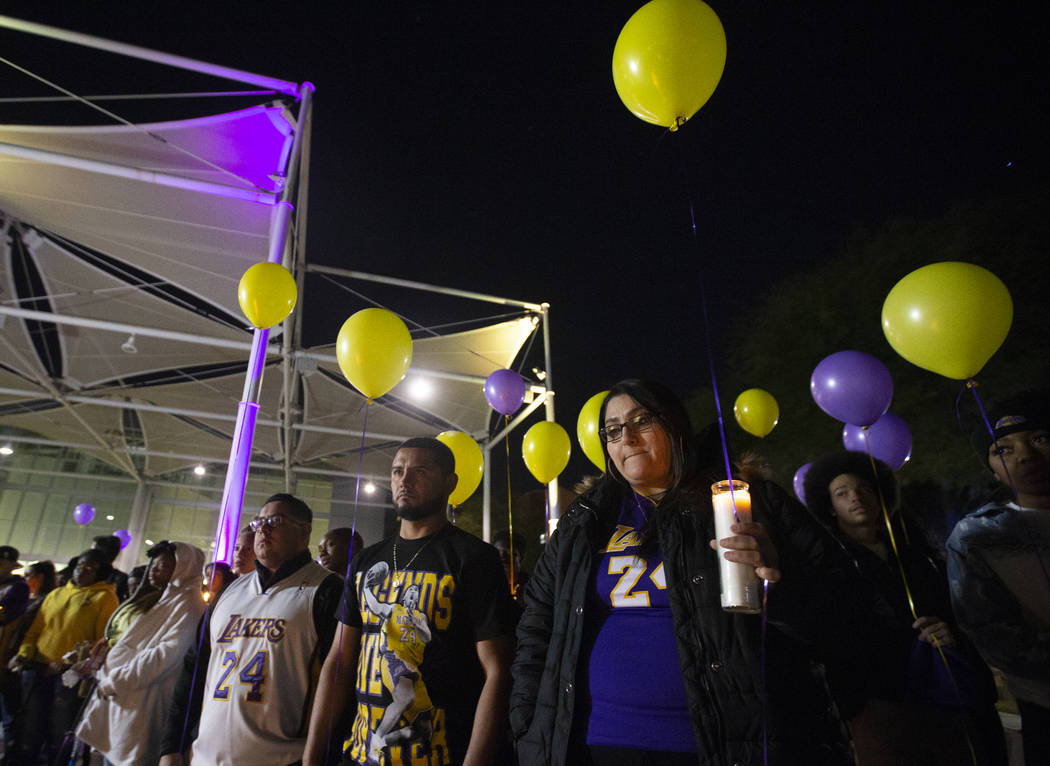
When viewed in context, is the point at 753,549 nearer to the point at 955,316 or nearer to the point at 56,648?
the point at 955,316

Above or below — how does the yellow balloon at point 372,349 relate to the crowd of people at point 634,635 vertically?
above

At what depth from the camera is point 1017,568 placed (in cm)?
213

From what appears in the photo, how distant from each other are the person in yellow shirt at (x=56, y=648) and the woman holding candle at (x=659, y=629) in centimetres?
473

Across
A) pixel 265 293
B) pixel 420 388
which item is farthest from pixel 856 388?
pixel 420 388

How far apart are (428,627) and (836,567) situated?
4.51 ft

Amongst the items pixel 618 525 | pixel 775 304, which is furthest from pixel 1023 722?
pixel 775 304

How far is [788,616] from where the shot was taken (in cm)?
128

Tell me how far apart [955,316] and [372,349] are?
3653 mm

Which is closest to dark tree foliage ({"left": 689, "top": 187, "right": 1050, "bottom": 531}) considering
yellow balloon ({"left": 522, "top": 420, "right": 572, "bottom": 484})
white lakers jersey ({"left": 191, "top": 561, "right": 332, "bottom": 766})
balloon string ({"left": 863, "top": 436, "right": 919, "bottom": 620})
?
yellow balloon ({"left": 522, "top": 420, "right": 572, "bottom": 484})

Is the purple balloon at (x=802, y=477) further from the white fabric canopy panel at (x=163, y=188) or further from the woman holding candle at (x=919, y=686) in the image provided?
the white fabric canopy panel at (x=163, y=188)

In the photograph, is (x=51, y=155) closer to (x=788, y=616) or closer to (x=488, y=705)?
(x=488, y=705)

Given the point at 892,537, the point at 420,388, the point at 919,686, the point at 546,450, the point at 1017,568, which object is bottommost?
the point at 919,686

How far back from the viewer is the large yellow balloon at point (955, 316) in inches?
116

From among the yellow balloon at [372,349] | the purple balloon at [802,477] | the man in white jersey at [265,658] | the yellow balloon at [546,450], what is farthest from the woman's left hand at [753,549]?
the yellow balloon at [546,450]
